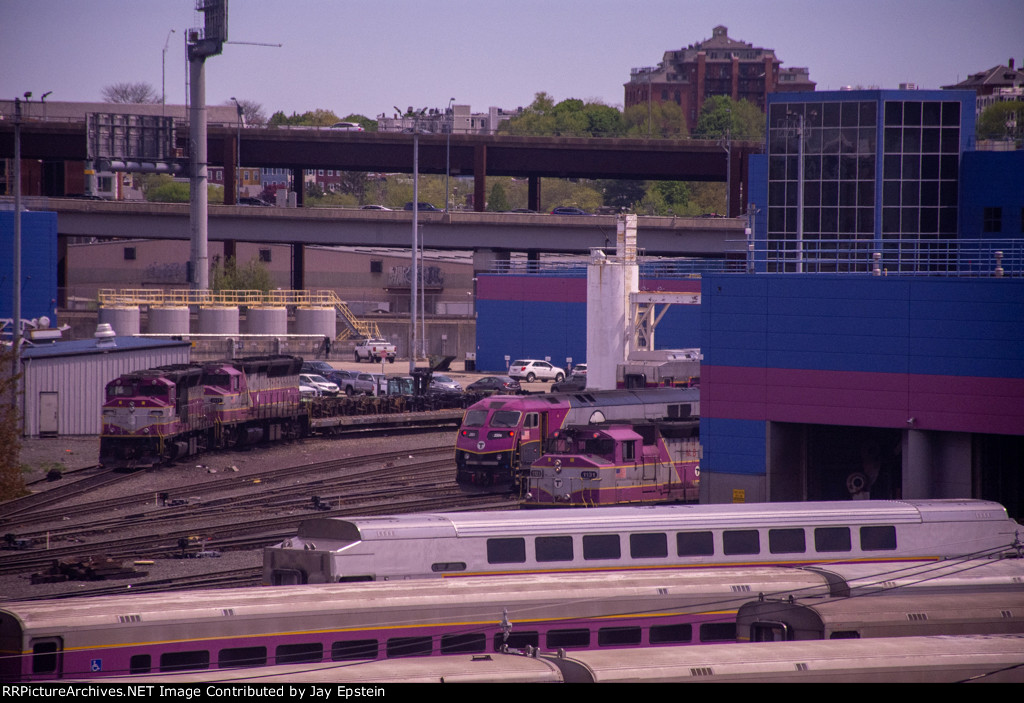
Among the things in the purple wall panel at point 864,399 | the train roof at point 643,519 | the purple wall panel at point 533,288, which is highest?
the purple wall panel at point 533,288

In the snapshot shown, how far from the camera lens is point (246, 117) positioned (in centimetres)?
16162

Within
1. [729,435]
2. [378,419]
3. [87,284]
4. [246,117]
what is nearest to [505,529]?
[729,435]

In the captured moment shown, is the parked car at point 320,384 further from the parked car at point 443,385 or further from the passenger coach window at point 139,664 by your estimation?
the passenger coach window at point 139,664

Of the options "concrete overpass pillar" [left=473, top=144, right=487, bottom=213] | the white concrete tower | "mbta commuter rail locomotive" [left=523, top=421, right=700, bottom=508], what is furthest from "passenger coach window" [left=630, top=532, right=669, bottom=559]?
"concrete overpass pillar" [left=473, top=144, right=487, bottom=213]

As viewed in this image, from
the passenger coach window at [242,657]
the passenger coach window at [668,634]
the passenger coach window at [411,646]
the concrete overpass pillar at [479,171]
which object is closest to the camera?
the passenger coach window at [242,657]

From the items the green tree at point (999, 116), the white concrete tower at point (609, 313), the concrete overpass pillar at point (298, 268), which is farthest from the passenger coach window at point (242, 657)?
the green tree at point (999, 116)

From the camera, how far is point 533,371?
194 feet

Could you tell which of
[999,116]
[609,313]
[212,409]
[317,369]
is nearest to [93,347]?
[212,409]

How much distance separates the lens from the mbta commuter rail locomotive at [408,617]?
12320mm

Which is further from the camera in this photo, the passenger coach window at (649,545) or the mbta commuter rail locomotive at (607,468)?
the mbta commuter rail locomotive at (607,468)

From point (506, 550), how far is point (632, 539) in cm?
218

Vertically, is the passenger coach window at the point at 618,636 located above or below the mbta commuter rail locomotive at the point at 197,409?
below

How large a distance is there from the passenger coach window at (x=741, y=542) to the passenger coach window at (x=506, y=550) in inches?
138

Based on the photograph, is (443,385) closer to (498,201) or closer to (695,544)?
(695,544)
